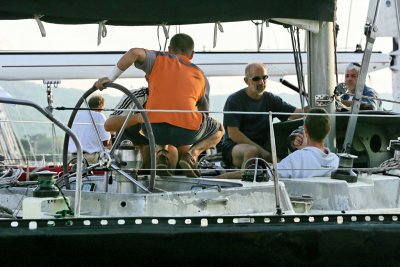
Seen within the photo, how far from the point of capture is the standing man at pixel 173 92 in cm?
757

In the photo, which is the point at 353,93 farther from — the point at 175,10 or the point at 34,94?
the point at 34,94

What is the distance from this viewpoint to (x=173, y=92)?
7.62 m

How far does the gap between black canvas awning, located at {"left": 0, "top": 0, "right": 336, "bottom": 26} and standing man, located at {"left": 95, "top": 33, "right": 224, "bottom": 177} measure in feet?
0.73

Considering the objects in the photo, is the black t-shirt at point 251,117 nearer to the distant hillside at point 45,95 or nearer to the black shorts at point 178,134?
the black shorts at point 178,134

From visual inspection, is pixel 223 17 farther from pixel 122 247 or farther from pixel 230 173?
pixel 122 247

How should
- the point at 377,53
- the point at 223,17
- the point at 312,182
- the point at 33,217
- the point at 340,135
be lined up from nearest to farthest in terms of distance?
the point at 33,217 < the point at 312,182 < the point at 223,17 < the point at 340,135 < the point at 377,53

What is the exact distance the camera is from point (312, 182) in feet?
24.5

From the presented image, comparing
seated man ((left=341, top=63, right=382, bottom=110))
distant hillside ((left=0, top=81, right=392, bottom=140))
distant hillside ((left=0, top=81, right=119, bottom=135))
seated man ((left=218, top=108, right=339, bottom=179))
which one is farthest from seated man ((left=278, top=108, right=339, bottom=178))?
distant hillside ((left=0, top=81, right=119, bottom=135))

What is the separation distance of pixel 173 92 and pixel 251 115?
1468mm

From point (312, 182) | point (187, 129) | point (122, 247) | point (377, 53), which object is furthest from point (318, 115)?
point (377, 53)

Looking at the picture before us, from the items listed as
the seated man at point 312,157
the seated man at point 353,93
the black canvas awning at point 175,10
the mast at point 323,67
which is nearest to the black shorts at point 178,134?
the seated man at point 312,157

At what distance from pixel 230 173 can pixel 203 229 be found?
1.19 meters

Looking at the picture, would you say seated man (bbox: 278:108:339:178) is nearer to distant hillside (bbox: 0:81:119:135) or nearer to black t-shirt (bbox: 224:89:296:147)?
black t-shirt (bbox: 224:89:296:147)

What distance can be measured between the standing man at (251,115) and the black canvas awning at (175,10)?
0.85 m
